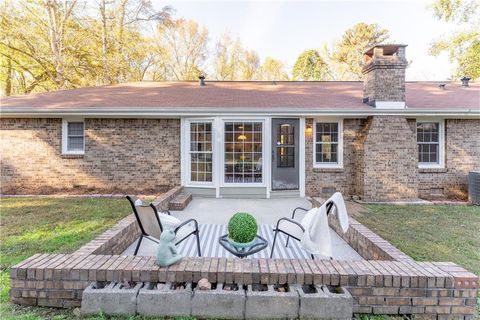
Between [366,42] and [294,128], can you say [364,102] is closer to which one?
[294,128]

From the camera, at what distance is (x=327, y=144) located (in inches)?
364

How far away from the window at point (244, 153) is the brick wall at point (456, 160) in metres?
5.69

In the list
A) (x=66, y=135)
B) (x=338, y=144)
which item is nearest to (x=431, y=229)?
(x=338, y=144)

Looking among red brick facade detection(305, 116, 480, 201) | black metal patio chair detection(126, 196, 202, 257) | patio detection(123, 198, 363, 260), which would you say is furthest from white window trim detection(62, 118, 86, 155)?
red brick facade detection(305, 116, 480, 201)

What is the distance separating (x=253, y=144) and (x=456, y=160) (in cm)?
705

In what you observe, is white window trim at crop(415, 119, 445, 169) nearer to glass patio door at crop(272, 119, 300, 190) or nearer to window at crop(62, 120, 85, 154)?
glass patio door at crop(272, 119, 300, 190)

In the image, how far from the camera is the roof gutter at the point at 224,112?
8492mm

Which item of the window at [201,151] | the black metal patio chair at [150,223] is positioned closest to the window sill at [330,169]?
the window at [201,151]

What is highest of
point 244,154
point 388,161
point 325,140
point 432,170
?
point 325,140

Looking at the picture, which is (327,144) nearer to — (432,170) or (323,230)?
(432,170)

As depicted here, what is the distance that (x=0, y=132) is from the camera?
30.3ft

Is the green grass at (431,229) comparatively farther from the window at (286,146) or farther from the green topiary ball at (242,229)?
the window at (286,146)

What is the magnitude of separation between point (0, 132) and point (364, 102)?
12.8 m

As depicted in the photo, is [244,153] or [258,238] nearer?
[258,238]
